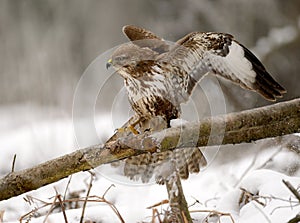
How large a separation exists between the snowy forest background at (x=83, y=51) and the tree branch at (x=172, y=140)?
132 cm

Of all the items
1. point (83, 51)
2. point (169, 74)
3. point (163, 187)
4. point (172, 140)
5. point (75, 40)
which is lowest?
point (172, 140)

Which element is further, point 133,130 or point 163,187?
point 163,187

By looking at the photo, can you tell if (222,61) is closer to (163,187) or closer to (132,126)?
(132,126)

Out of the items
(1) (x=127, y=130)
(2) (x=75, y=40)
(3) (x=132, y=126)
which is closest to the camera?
(1) (x=127, y=130)

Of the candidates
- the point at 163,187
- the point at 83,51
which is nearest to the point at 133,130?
the point at 163,187

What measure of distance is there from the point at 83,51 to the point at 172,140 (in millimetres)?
3202

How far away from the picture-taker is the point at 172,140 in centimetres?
137

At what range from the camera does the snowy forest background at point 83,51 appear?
3361 millimetres

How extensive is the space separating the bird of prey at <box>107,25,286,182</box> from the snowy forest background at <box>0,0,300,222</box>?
968 mm

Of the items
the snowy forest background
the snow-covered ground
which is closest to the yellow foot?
the snow-covered ground

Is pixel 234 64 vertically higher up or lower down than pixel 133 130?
higher up

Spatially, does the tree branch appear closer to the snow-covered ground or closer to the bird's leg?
the snow-covered ground

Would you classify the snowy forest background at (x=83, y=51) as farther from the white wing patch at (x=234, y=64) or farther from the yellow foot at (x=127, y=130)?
the yellow foot at (x=127, y=130)

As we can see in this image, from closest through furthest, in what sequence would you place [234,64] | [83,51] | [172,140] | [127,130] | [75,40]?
[172,140] → [127,130] → [234,64] → [83,51] → [75,40]
